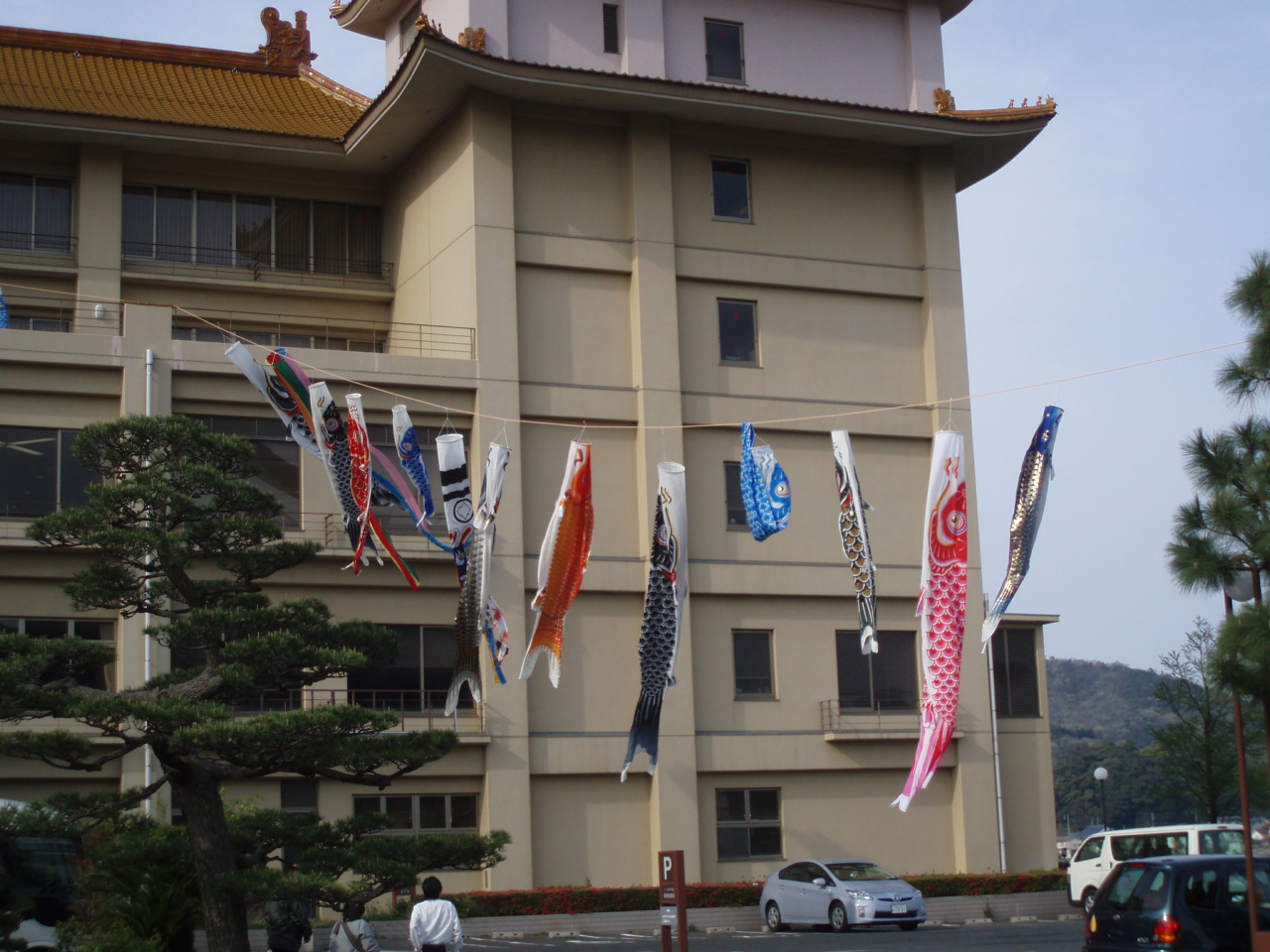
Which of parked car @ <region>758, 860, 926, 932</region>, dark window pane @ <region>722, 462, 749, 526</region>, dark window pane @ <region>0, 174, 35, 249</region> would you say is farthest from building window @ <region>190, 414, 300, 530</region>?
parked car @ <region>758, 860, 926, 932</region>

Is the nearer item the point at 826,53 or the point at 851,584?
the point at 851,584

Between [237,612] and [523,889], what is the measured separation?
36.3 feet

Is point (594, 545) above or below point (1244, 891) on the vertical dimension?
above

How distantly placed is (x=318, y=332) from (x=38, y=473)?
24.9 ft

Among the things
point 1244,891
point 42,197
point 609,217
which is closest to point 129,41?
point 42,197

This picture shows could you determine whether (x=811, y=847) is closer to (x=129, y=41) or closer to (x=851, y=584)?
(x=851, y=584)

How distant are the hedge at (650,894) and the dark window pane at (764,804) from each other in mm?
1742

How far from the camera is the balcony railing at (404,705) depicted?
86.7 ft

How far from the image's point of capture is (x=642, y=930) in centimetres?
2630

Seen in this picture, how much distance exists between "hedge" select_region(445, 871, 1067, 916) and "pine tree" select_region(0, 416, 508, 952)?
28.1 feet

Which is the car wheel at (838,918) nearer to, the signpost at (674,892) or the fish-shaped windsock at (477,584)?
the fish-shaped windsock at (477,584)

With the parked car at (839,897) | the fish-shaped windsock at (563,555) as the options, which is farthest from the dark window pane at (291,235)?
the parked car at (839,897)

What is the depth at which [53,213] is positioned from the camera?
101ft

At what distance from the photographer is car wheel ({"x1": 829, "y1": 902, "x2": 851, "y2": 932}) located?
980 inches
